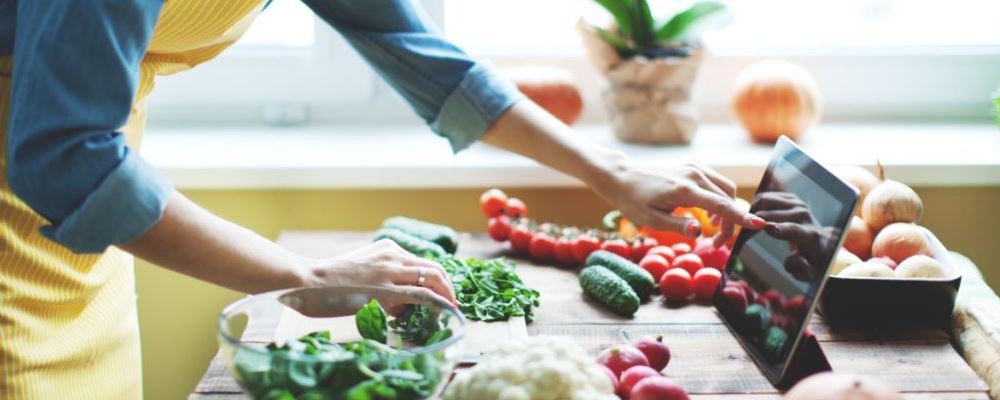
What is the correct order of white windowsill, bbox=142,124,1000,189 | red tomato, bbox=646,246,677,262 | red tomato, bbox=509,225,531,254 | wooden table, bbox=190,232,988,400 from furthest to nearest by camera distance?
white windowsill, bbox=142,124,1000,189 → red tomato, bbox=509,225,531,254 → red tomato, bbox=646,246,677,262 → wooden table, bbox=190,232,988,400

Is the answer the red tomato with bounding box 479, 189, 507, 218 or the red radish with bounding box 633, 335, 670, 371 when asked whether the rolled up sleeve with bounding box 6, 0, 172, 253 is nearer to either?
the red radish with bounding box 633, 335, 670, 371

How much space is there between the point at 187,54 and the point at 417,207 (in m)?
0.69

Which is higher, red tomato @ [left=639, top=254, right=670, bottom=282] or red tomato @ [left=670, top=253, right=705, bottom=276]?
red tomato @ [left=670, top=253, right=705, bottom=276]

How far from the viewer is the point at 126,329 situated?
4.65ft

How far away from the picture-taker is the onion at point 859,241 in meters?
1.46

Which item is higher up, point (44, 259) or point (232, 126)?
point (44, 259)

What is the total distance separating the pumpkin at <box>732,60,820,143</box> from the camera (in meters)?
1.94

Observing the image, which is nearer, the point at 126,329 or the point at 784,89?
the point at 126,329

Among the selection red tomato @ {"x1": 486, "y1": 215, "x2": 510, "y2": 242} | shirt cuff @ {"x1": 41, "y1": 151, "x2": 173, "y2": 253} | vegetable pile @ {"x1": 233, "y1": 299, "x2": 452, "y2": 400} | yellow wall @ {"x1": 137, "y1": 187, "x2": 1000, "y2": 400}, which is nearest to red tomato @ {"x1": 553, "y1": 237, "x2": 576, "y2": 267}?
red tomato @ {"x1": 486, "y1": 215, "x2": 510, "y2": 242}

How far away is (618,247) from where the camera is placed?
5.08ft

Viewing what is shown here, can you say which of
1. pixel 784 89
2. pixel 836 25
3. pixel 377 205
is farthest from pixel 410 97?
pixel 836 25

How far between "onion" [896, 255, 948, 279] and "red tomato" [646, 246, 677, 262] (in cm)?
32

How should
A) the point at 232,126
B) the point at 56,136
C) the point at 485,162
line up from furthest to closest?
the point at 232,126 < the point at 485,162 < the point at 56,136

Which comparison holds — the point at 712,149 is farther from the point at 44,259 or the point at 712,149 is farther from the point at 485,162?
the point at 44,259
